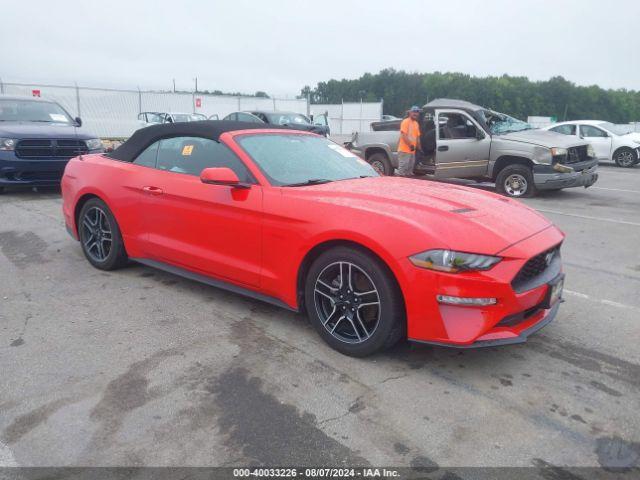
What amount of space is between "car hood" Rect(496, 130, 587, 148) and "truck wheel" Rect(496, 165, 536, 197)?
1.81 ft

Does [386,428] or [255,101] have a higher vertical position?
[255,101]

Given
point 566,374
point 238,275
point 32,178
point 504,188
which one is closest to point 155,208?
point 238,275

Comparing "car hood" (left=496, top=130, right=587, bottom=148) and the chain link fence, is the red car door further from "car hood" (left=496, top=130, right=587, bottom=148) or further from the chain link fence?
the chain link fence

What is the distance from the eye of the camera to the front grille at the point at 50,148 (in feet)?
28.0

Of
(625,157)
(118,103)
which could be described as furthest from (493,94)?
(625,157)

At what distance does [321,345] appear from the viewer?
3.57 meters

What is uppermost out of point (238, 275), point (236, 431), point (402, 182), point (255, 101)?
point (255, 101)

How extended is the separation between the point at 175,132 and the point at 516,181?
7941 millimetres

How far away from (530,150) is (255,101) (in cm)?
2882

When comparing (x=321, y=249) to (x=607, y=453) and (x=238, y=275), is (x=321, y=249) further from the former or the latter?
(x=607, y=453)

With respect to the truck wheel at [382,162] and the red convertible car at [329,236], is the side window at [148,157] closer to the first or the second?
the red convertible car at [329,236]

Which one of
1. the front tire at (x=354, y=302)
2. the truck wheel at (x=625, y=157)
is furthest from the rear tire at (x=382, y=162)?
the truck wheel at (x=625, y=157)

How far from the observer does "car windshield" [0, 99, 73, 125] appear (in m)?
9.39

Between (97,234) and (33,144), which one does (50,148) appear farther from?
(97,234)
